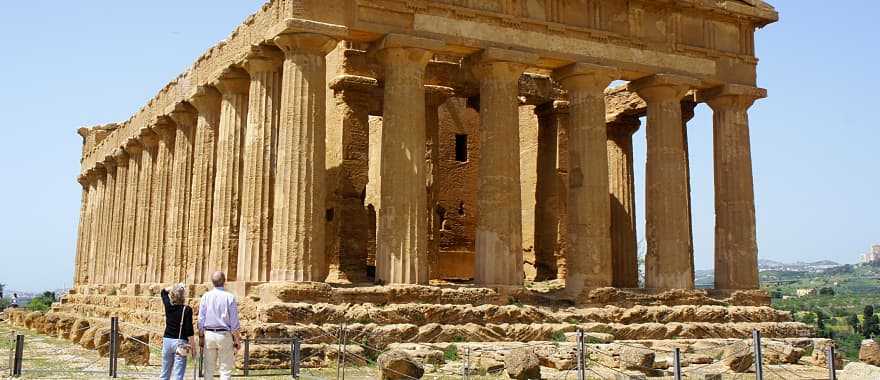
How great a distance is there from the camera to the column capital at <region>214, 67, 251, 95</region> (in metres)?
26.2

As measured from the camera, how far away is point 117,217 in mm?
41281

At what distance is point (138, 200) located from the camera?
125 ft

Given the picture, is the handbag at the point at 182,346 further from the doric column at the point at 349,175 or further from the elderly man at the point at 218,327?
the doric column at the point at 349,175

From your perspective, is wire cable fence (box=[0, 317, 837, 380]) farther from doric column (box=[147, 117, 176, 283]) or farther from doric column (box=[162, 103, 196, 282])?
doric column (box=[147, 117, 176, 283])

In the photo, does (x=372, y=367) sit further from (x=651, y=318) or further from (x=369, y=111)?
(x=369, y=111)

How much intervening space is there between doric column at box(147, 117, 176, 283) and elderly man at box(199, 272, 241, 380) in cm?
2156

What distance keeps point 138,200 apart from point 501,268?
19.9 m

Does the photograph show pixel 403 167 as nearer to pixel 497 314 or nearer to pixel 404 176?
pixel 404 176

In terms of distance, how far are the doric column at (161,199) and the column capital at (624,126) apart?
15.3 m

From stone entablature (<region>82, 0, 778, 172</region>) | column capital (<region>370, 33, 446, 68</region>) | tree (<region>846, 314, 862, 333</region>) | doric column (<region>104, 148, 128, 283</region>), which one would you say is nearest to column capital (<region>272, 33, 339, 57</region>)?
stone entablature (<region>82, 0, 778, 172</region>)

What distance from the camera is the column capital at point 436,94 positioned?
28.7 meters

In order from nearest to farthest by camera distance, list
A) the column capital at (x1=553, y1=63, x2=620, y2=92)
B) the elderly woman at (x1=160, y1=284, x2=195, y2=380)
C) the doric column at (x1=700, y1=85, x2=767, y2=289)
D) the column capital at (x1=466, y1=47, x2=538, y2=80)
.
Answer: the elderly woman at (x1=160, y1=284, x2=195, y2=380) → the column capital at (x1=466, y1=47, x2=538, y2=80) → the column capital at (x1=553, y1=63, x2=620, y2=92) → the doric column at (x1=700, y1=85, x2=767, y2=289)

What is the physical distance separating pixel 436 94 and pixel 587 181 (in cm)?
587

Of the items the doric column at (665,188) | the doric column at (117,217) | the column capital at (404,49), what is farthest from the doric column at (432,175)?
the doric column at (117,217)
